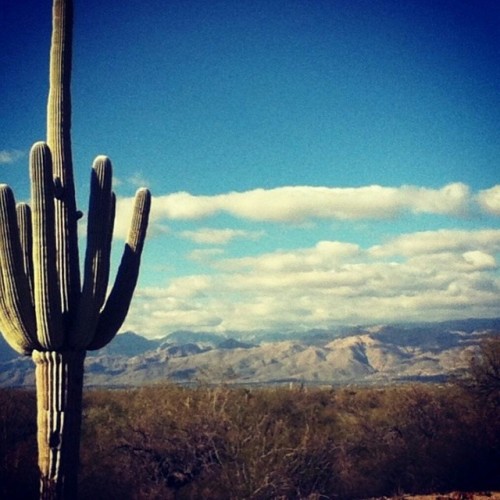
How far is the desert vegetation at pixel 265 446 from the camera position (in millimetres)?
12227

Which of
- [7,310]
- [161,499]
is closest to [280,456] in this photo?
[161,499]

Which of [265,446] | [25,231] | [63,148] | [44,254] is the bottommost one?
[265,446]

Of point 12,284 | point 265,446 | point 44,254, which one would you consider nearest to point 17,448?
point 265,446

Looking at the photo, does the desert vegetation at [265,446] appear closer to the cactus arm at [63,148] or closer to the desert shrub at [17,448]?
the desert shrub at [17,448]

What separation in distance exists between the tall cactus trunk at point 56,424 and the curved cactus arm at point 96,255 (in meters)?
0.48

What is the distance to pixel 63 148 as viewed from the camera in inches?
322

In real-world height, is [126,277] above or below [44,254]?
below

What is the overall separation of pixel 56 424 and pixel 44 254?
2.63 m

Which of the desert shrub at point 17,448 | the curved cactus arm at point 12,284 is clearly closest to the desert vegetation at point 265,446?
the desert shrub at point 17,448

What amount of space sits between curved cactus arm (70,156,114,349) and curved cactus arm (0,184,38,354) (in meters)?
0.70

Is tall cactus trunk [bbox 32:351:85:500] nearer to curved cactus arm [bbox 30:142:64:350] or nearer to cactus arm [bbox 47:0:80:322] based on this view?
curved cactus arm [bbox 30:142:64:350]

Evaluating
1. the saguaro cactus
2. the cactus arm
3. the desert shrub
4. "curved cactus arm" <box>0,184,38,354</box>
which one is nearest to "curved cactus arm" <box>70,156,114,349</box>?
the saguaro cactus

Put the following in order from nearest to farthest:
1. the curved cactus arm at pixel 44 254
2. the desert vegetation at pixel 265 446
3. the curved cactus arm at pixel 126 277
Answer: the curved cactus arm at pixel 44 254, the curved cactus arm at pixel 126 277, the desert vegetation at pixel 265 446

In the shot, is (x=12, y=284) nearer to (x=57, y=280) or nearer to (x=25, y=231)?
(x=57, y=280)
